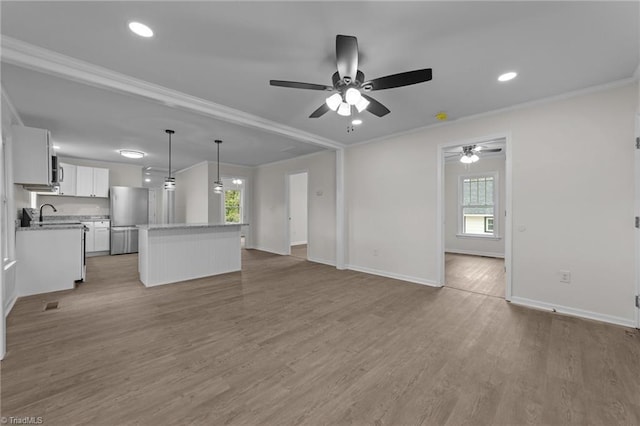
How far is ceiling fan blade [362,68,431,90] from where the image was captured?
2.02 meters

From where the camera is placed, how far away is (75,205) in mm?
6871

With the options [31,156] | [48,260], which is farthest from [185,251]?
[31,156]

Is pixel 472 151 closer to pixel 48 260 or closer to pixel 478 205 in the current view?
pixel 478 205

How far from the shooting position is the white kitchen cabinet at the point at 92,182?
666cm

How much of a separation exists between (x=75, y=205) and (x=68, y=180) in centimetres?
74

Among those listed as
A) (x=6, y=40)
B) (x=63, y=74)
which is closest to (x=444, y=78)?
(x=63, y=74)

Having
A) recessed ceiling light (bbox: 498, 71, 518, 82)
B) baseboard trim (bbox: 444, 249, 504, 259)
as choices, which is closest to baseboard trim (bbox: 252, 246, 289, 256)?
baseboard trim (bbox: 444, 249, 504, 259)

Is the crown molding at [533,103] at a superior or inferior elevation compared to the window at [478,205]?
superior

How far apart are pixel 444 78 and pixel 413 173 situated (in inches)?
75.5

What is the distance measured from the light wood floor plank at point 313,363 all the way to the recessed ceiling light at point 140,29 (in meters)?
2.65

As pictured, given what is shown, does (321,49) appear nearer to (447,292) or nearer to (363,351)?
(363,351)

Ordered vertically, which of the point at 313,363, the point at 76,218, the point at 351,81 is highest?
the point at 351,81

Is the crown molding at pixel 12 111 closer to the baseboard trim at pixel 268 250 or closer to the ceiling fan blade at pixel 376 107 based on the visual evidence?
the ceiling fan blade at pixel 376 107

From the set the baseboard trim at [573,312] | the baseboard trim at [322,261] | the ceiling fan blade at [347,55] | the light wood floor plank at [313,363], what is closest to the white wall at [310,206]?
the baseboard trim at [322,261]
